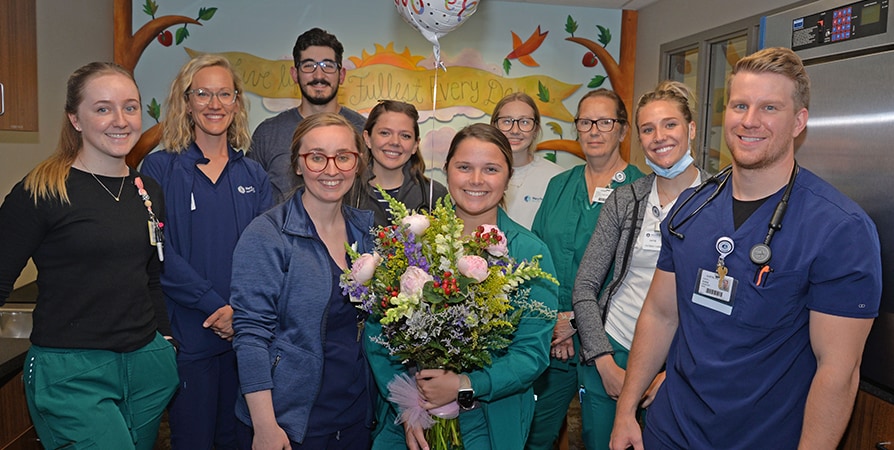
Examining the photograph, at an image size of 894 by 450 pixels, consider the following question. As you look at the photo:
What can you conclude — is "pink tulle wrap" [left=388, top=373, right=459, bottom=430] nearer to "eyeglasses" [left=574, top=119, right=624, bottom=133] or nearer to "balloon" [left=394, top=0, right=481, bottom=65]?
"balloon" [left=394, top=0, right=481, bottom=65]

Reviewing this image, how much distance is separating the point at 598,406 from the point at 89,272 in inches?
65.6

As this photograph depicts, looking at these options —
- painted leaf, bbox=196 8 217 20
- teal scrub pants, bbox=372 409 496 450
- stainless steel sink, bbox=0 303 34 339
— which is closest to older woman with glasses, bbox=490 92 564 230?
teal scrub pants, bbox=372 409 496 450

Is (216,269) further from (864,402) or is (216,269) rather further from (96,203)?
(864,402)

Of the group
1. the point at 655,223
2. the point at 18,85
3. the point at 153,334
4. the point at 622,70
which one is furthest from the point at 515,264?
the point at 622,70

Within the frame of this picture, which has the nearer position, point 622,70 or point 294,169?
point 294,169

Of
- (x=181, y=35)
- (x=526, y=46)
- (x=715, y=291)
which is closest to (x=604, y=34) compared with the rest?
(x=526, y=46)

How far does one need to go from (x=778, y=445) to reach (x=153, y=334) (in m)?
1.77

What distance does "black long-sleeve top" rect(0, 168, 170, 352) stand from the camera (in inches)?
70.0

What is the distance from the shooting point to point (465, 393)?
1.75m

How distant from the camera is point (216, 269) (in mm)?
2461

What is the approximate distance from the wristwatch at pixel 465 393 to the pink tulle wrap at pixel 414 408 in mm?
36

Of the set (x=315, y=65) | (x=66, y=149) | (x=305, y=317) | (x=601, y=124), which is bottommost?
(x=305, y=317)

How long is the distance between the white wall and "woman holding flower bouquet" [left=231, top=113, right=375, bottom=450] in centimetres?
182

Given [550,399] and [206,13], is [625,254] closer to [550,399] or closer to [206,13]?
[550,399]
